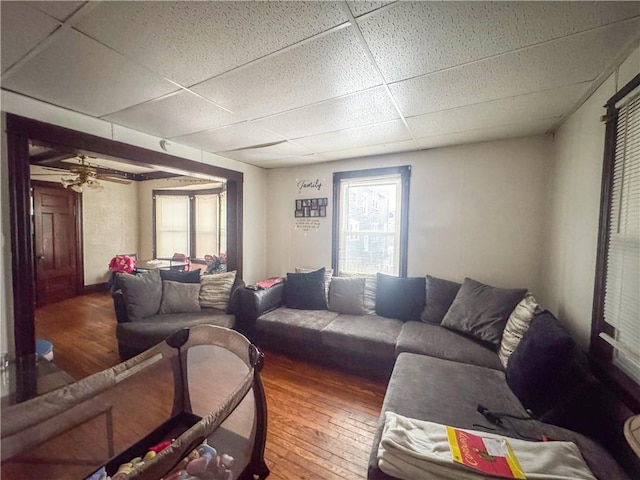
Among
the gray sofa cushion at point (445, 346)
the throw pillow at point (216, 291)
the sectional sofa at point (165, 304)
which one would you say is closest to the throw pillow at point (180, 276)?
the sectional sofa at point (165, 304)

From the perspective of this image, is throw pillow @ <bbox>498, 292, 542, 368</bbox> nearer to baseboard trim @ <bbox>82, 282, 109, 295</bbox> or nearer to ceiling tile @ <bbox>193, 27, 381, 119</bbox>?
ceiling tile @ <bbox>193, 27, 381, 119</bbox>

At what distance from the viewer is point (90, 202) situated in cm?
512

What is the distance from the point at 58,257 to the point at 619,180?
737cm

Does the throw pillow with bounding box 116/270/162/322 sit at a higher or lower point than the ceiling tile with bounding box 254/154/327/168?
lower

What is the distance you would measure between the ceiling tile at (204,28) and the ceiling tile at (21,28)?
146 millimetres

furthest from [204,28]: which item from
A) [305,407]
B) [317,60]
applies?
[305,407]

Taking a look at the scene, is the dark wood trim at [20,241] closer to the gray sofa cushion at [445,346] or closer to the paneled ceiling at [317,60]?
the paneled ceiling at [317,60]

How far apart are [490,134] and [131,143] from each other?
3.53 metres

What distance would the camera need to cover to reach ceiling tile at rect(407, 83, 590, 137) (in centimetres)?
176

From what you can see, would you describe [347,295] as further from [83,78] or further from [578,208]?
[83,78]

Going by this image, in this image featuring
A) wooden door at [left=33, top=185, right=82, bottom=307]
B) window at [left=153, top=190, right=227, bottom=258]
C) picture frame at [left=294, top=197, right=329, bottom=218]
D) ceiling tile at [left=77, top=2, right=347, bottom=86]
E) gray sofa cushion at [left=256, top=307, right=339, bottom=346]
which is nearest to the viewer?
ceiling tile at [left=77, top=2, right=347, bottom=86]

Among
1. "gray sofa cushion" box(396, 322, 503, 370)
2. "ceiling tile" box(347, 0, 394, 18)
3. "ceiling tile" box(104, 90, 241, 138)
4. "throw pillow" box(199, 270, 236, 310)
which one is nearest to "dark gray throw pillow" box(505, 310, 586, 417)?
"gray sofa cushion" box(396, 322, 503, 370)

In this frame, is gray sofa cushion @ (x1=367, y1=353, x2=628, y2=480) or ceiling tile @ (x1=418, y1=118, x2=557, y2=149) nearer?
gray sofa cushion @ (x1=367, y1=353, x2=628, y2=480)

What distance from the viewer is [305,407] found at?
2.01 meters
